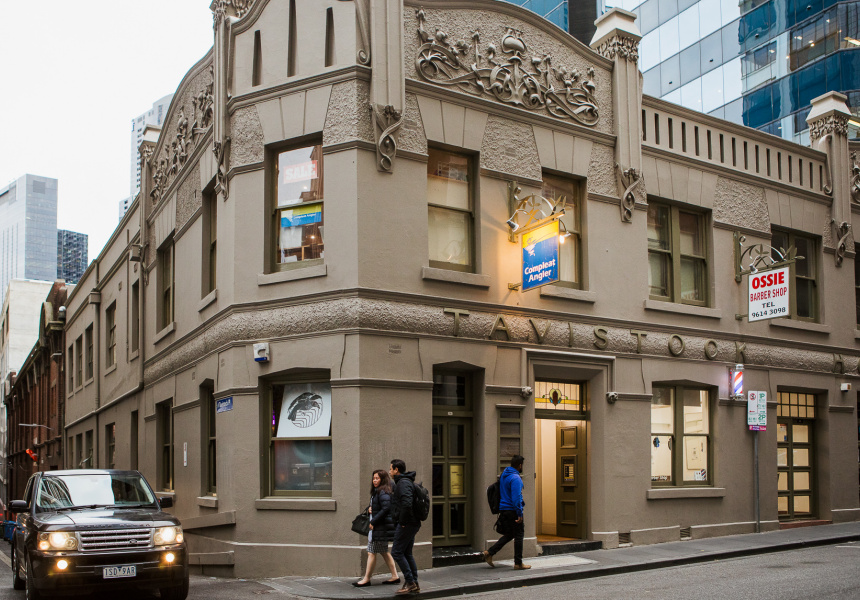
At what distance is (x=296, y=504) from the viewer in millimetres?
13211

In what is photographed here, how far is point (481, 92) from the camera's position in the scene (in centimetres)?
1512

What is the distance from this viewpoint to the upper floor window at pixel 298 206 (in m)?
14.1

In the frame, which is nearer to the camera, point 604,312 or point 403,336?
point 403,336

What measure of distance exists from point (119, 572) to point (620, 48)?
42.1 feet

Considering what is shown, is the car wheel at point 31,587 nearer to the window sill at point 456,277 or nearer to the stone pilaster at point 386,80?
the window sill at point 456,277

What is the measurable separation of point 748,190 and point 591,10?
26.8m

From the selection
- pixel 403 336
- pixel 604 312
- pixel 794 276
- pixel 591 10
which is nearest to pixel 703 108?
pixel 591 10

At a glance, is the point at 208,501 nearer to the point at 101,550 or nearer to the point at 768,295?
the point at 101,550

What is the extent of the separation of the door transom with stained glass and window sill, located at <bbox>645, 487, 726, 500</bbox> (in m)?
2.28

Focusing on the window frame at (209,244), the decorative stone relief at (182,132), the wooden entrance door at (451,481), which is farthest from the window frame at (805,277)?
the decorative stone relief at (182,132)

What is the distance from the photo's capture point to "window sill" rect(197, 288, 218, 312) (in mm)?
15102

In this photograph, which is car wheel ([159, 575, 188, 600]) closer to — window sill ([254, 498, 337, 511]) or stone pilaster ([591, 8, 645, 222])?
window sill ([254, 498, 337, 511])

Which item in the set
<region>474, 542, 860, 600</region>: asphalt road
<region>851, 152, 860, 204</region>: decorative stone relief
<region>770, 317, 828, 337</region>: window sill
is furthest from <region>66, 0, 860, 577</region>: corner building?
<region>474, 542, 860, 600</region>: asphalt road

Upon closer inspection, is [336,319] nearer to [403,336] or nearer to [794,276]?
[403,336]
